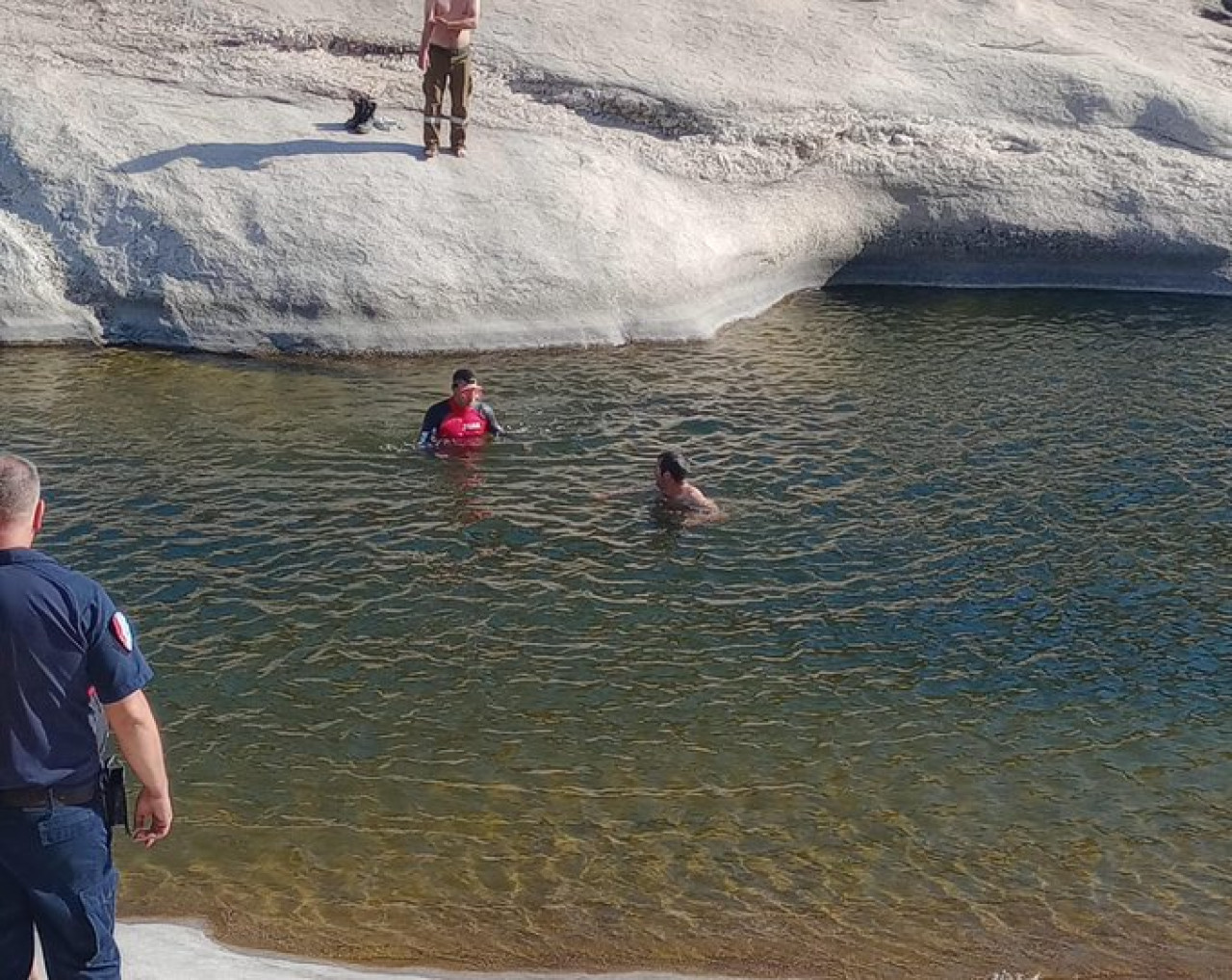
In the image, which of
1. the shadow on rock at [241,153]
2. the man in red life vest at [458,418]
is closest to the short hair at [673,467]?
the man in red life vest at [458,418]

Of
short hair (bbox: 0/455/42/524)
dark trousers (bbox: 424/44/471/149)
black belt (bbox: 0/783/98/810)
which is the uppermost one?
dark trousers (bbox: 424/44/471/149)

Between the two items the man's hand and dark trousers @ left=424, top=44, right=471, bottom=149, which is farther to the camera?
dark trousers @ left=424, top=44, right=471, bottom=149

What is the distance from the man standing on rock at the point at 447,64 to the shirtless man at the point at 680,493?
9.17m

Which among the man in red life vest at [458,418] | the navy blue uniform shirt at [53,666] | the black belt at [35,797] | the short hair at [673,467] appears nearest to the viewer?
the navy blue uniform shirt at [53,666]

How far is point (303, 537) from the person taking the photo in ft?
52.2

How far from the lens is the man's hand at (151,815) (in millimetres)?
6855

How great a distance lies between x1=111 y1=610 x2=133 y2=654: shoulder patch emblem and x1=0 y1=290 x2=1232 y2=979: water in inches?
141

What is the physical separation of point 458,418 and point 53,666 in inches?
465

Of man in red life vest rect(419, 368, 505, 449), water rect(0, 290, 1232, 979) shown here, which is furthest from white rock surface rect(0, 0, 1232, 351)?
man in red life vest rect(419, 368, 505, 449)

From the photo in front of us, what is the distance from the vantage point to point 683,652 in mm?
13641

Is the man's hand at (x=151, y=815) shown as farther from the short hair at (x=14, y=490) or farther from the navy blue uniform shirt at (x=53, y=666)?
the short hair at (x=14, y=490)

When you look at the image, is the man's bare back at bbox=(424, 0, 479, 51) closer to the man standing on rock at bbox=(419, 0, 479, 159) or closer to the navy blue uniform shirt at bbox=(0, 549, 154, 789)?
the man standing on rock at bbox=(419, 0, 479, 159)

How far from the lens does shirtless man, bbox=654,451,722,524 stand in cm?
1638

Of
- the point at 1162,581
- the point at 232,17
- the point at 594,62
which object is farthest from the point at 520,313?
the point at 1162,581
